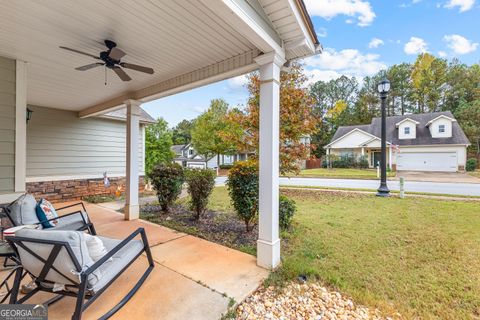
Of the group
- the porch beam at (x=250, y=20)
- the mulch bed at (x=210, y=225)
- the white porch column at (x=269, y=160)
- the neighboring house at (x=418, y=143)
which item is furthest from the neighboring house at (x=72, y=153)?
the neighboring house at (x=418, y=143)

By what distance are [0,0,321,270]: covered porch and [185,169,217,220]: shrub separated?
1.90 metres

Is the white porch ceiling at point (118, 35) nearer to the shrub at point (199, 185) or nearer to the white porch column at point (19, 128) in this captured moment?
the white porch column at point (19, 128)

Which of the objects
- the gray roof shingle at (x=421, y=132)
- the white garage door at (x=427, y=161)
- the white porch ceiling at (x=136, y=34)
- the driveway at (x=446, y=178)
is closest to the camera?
the white porch ceiling at (x=136, y=34)

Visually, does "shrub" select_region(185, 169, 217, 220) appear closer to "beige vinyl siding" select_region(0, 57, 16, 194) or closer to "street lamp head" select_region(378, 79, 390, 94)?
"beige vinyl siding" select_region(0, 57, 16, 194)

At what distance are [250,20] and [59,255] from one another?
285cm

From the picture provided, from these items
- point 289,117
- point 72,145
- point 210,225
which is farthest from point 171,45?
point 72,145

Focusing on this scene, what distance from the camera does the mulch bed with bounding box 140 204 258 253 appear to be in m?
3.95

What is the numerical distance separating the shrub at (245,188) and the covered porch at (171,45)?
912mm

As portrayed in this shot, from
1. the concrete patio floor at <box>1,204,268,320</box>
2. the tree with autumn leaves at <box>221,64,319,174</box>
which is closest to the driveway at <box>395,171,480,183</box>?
the tree with autumn leaves at <box>221,64,319,174</box>

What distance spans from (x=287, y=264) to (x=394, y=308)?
3.94 ft

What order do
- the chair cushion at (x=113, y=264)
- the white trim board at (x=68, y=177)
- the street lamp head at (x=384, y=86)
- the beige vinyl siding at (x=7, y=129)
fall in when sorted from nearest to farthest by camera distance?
1. the chair cushion at (x=113, y=264)
2. the beige vinyl siding at (x=7, y=129)
3. the white trim board at (x=68, y=177)
4. the street lamp head at (x=384, y=86)

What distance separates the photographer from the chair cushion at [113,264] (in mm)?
1914

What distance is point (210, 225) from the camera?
15.8 feet

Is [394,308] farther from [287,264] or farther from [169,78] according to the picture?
[169,78]
